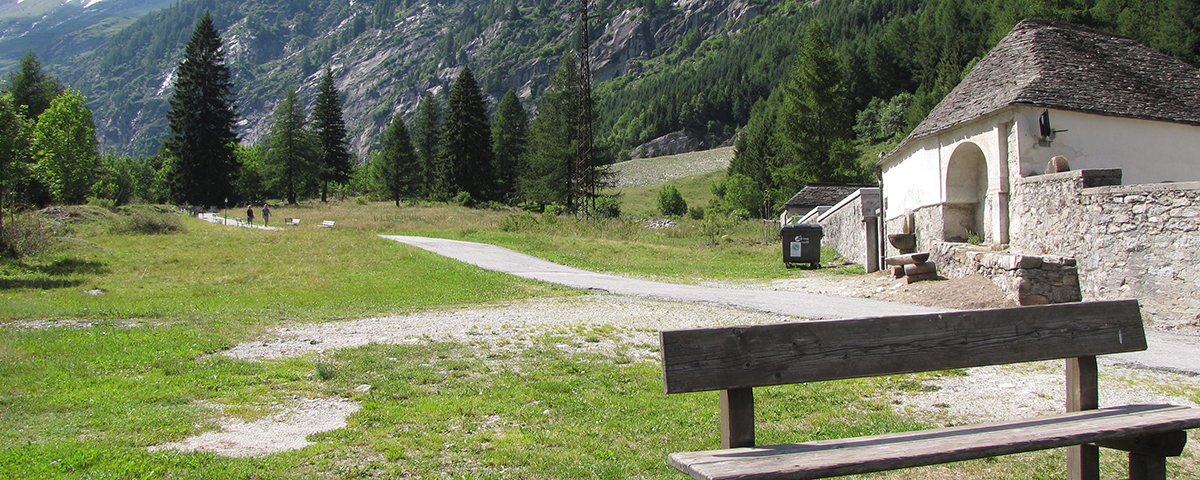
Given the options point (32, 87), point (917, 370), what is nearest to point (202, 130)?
point (32, 87)

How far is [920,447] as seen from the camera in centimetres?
334

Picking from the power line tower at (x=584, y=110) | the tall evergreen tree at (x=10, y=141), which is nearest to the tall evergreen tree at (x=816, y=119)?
the power line tower at (x=584, y=110)

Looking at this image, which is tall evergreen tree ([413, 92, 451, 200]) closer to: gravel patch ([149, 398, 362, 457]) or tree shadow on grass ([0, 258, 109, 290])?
tree shadow on grass ([0, 258, 109, 290])

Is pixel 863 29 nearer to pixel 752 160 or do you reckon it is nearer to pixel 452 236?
pixel 752 160

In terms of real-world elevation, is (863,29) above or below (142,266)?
above

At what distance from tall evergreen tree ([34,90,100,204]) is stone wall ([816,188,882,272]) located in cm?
4423

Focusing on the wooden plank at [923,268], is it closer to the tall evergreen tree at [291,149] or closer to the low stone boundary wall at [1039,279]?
the low stone boundary wall at [1039,279]

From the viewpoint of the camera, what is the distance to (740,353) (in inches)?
135

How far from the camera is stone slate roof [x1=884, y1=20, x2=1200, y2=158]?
15.0 meters

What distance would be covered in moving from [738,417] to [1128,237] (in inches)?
438

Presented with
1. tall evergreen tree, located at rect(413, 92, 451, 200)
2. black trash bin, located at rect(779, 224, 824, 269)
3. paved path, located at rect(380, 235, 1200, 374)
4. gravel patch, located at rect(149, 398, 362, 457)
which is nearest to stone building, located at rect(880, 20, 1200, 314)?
paved path, located at rect(380, 235, 1200, 374)

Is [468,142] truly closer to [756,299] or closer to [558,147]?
[558,147]

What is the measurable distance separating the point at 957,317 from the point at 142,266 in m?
23.0

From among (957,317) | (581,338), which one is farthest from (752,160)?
(957,317)
